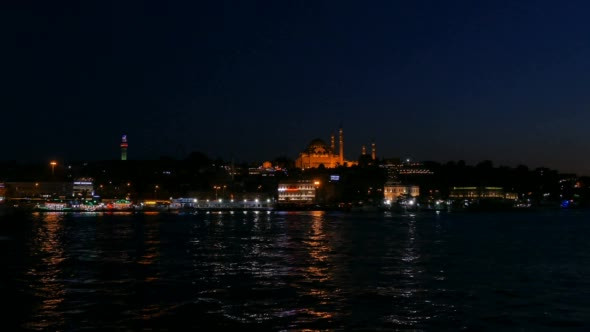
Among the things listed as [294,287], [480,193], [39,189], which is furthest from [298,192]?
[294,287]

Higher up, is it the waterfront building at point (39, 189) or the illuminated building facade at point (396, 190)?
the waterfront building at point (39, 189)

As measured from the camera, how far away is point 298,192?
150 m

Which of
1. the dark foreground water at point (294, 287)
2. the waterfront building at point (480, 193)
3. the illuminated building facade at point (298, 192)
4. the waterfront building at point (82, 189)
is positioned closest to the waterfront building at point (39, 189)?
the waterfront building at point (82, 189)

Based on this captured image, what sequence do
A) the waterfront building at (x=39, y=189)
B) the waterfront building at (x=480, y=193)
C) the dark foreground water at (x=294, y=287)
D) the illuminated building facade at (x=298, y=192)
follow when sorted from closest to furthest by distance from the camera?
the dark foreground water at (x=294, y=287)
the waterfront building at (x=39, y=189)
the illuminated building facade at (x=298, y=192)
the waterfront building at (x=480, y=193)

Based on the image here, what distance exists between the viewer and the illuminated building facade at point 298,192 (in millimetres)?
148875

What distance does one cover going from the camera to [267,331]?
1348cm

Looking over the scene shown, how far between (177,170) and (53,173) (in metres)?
43.6

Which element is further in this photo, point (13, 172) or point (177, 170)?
point (177, 170)

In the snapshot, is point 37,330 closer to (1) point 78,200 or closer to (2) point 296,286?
(2) point 296,286

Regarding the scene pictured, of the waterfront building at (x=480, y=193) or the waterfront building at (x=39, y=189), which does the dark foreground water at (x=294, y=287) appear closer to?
the waterfront building at (x=39, y=189)

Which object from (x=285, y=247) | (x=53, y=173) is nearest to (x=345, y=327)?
(x=285, y=247)

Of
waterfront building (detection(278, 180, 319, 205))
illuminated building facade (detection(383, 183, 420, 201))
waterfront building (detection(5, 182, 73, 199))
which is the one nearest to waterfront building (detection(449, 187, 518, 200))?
illuminated building facade (detection(383, 183, 420, 201))

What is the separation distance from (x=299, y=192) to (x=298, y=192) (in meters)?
0.21

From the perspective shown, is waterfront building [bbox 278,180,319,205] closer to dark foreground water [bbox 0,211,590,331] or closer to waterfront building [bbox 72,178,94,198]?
waterfront building [bbox 72,178,94,198]
